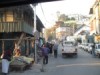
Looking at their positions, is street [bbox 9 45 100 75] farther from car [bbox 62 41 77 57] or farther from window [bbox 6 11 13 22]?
car [bbox 62 41 77 57]

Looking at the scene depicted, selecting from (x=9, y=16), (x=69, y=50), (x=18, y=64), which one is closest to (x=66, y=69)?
(x=18, y=64)

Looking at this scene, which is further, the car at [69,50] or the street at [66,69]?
the car at [69,50]

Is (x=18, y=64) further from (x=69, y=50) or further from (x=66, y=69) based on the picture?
(x=69, y=50)

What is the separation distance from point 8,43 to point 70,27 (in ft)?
424

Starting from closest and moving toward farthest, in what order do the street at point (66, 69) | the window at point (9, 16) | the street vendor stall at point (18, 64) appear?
the street at point (66, 69), the street vendor stall at point (18, 64), the window at point (9, 16)

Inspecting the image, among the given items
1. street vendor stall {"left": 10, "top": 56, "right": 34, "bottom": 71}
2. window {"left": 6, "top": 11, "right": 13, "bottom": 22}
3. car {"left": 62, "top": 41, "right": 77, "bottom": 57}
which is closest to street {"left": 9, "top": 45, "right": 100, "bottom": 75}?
street vendor stall {"left": 10, "top": 56, "right": 34, "bottom": 71}

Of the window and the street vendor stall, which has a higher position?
the window

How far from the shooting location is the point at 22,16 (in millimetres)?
36062

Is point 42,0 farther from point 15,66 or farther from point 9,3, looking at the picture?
point 15,66

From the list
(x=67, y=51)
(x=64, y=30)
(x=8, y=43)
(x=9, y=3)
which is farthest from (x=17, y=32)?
(x=64, y=30)

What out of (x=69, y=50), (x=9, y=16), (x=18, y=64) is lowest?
(x=18, y=64)

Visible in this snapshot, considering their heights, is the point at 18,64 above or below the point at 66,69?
above

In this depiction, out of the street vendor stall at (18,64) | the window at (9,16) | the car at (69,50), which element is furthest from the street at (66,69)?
the car at (69,50)

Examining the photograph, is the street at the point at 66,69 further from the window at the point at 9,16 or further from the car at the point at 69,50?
the car at the point at 69,50
